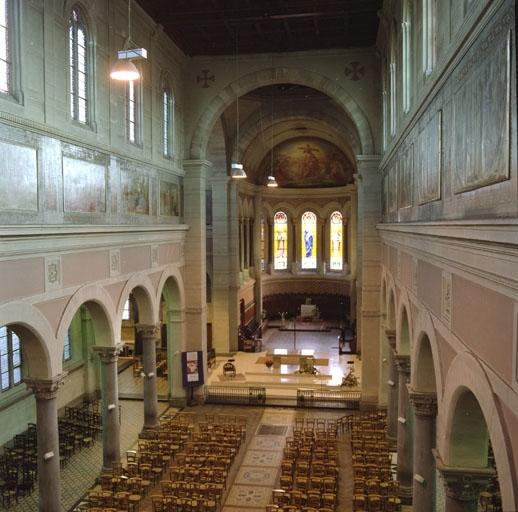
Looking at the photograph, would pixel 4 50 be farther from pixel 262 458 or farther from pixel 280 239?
pixel 280 239

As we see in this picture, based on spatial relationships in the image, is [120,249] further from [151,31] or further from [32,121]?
[151,31]

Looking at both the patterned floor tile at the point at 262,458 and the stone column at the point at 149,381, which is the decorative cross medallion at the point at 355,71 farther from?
the patterned floor tile at the point at 262,458

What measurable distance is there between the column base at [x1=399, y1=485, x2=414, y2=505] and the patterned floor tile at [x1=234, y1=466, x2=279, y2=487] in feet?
13.1

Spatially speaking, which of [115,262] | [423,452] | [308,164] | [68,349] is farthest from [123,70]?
[308,164]

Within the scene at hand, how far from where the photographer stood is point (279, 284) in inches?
1890

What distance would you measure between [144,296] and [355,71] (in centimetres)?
1295

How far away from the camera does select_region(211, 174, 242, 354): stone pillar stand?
3522 cm

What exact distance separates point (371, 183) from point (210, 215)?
48.0 ft

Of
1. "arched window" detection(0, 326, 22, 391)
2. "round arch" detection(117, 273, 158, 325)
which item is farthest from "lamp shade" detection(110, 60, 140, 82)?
"arched window" detection(0, 326, 22, 391)

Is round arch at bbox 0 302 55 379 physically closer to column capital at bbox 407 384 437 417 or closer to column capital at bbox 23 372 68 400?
column capital at bbox 23 372 68 400

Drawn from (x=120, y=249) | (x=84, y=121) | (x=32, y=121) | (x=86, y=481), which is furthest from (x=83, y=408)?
(x=32, y=121)

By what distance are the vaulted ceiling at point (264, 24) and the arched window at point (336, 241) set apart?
22.8 meters

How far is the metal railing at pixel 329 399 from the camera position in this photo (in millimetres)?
26906

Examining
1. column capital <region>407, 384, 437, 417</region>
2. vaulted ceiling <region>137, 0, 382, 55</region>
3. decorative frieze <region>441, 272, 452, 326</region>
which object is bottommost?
→ column capital <region>407, 384, 437, 417</region>
